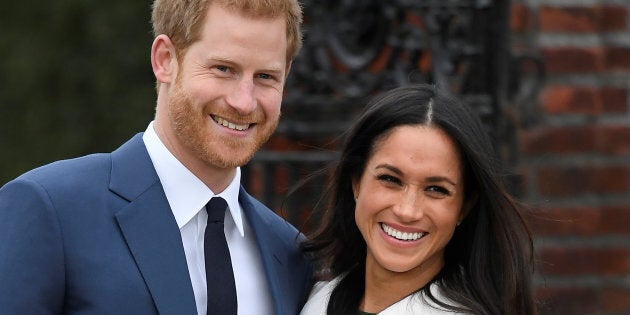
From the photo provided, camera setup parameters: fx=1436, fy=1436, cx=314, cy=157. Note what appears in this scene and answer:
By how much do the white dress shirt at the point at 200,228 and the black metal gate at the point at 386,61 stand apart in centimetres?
63

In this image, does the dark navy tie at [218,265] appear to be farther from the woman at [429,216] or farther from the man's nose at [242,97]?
the woman at [429,216]

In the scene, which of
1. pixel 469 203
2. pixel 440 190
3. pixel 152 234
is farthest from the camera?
pixel 469 203

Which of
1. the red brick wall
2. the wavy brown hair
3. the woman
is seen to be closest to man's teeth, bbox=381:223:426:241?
the woman

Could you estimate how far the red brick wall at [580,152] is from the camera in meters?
4.53

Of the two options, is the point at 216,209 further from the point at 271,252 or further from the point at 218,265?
the point at 271,252

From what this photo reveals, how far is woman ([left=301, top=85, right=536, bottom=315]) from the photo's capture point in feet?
12.1

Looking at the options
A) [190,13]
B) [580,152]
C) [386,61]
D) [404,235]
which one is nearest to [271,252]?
[404,235]

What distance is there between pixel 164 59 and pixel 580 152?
1524mm

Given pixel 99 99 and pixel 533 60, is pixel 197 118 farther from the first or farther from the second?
pixel 99 99

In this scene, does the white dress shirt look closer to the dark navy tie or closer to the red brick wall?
the dark navy tie

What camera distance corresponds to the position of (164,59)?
3.68 metres

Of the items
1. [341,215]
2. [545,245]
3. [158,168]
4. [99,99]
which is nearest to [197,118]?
[158,168]

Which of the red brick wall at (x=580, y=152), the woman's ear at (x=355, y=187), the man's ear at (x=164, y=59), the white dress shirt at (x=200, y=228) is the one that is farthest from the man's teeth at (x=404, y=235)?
the red brick wall at (x=580, y=152)

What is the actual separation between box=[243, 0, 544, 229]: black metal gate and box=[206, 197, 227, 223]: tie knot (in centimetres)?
71
